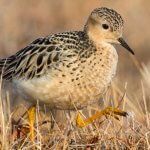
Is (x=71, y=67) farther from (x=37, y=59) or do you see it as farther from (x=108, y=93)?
(x=108, y=93)

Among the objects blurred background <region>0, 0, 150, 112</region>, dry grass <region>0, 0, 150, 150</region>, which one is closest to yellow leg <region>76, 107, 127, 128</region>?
dry grass <region>0, 0, 150, 150</region>

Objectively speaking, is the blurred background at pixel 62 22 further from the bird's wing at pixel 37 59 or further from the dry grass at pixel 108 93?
the bird's wing at pixel 37 59

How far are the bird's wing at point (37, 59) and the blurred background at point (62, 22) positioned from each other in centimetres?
342

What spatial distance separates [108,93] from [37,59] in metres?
→ 0.93

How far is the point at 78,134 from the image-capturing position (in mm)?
6195

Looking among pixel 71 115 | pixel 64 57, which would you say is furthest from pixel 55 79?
pixel 71 115

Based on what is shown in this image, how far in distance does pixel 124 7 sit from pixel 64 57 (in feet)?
19.5

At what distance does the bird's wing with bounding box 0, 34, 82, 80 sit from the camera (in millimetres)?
6645

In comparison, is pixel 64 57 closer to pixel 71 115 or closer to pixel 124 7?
pixel 71 115

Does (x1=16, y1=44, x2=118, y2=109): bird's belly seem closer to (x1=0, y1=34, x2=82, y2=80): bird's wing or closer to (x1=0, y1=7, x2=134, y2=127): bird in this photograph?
(x1=0, y1=7, x2=134, y2=127): bird

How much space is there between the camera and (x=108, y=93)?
749cm

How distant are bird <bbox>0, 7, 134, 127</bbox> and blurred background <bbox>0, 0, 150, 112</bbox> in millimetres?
3514

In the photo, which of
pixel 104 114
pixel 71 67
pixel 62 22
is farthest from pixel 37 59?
pixel 62 22

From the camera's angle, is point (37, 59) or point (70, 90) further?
point (37, 59)
